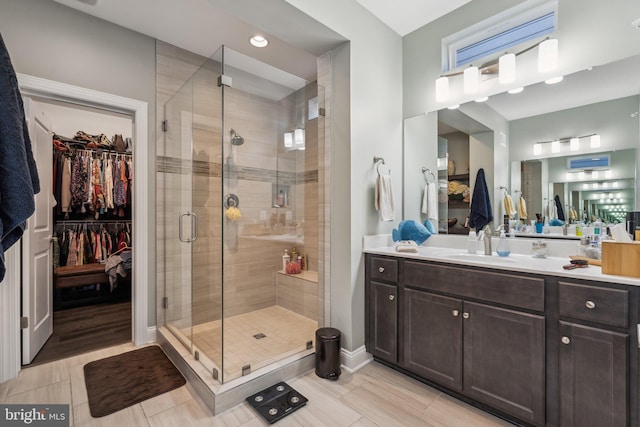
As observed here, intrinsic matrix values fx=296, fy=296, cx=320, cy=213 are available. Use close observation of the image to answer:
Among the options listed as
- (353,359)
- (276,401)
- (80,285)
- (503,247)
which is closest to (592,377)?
(503,247)

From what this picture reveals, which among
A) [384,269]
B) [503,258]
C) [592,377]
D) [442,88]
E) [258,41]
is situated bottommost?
[592,377]

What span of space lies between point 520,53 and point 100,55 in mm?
3301

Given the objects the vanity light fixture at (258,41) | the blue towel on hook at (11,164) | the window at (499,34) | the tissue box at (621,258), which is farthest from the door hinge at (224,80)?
the tissue box at (621,258)

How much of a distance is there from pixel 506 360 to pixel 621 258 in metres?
0.75

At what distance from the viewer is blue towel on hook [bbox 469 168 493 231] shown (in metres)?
2.30

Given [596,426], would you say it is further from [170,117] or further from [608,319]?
[170,117]

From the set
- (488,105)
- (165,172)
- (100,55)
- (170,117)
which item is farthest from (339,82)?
(100,55)

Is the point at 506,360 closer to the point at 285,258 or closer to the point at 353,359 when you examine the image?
the point at 353,359

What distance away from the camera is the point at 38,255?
8.05 ft

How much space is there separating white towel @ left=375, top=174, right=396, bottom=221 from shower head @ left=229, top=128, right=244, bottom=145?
3.70 feet

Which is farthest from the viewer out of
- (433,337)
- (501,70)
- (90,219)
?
(90,219)

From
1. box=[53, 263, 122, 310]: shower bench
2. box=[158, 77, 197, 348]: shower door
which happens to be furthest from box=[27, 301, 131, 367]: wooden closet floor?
box=[158, 77, 197, 348]: shower door

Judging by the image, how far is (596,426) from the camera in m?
1.36
